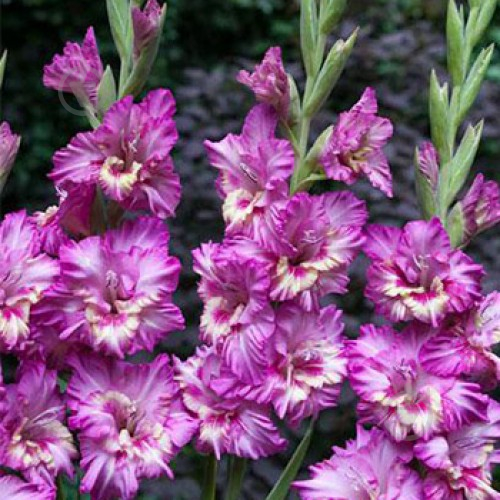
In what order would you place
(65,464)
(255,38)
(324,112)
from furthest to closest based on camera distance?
(255,38), (324,112), (65,464)

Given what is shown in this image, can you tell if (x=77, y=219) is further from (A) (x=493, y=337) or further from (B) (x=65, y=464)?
(A) (x=493, y=337)

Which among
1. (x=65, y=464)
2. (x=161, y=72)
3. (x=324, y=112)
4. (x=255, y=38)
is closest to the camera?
(x=65, y=464)

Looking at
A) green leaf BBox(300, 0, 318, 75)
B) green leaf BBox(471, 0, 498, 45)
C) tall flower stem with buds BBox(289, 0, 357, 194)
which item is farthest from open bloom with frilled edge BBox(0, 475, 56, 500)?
green leaf BBox(471, 0, 498, 45)

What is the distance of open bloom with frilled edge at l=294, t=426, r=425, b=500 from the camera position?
91 cm

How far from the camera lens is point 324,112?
2.18 meters

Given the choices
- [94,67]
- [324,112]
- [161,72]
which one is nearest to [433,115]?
[94,67]

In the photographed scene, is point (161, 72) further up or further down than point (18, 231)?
further down

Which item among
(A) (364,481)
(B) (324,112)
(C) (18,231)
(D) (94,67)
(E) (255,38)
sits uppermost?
(D) (94,67)

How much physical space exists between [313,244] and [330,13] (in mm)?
209

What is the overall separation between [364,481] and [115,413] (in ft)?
0.72

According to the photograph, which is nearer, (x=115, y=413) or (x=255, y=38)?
(x=115, y=413)

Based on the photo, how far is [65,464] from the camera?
0.89m

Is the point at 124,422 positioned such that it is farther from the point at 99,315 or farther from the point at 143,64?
the point at 143,64

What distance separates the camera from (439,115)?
0.96 meters
